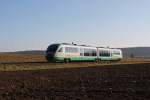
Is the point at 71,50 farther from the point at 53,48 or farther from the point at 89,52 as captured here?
the point at 89,52

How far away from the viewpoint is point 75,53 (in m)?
50.0

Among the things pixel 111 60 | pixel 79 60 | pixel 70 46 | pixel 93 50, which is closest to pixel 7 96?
pixel 70 46

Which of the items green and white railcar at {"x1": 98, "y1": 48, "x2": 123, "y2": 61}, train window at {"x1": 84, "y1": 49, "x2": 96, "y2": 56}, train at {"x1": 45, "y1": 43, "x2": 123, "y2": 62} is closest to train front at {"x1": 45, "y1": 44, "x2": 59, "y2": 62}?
train at {"x1": 45, "y1": 43, "x2": 123, "y2": 62}

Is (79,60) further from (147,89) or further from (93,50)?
(147,89)

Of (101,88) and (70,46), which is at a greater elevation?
(70,46)

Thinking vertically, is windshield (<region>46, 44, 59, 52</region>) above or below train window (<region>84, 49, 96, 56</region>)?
above

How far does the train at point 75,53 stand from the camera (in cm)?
4584

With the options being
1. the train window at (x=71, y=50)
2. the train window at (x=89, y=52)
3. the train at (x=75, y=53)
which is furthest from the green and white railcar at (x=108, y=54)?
the train window at (x=71, y=50)

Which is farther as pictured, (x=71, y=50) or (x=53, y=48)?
(x=71, y=50)

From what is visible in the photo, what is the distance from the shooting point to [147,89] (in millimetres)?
14672

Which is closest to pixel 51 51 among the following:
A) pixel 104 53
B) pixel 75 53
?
pixel 75 53

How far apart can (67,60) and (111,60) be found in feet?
66.7

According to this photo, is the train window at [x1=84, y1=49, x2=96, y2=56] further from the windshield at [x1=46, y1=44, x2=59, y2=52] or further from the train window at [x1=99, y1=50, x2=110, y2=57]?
the windshield at [x1=46, y1=44, x2=59, y2=52]

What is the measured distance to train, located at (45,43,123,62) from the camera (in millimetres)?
45844
